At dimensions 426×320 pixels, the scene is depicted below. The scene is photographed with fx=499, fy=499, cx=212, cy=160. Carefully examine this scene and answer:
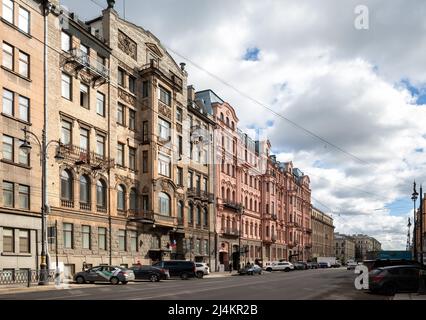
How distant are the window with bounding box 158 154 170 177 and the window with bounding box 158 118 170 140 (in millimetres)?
2082

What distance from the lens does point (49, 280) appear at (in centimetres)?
3072

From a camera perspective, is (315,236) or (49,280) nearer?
(49,280)

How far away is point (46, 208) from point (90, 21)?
2123cm

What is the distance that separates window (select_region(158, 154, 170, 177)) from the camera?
5047cm

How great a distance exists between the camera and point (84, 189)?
40.5 meters

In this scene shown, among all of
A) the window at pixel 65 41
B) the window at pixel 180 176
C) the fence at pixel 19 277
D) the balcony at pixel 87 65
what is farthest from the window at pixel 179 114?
the fence at pixel 19 277

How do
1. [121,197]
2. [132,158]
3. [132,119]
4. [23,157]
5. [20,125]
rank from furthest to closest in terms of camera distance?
[132,119]
[132,158]
[121,197]
[23,157]
[20,125]

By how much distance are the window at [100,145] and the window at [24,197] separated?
910 cm

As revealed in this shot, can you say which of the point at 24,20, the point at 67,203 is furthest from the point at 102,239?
the point at 24,20

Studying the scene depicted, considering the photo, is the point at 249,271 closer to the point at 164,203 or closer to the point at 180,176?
the point at 164,203

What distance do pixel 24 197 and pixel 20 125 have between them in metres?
4.91
